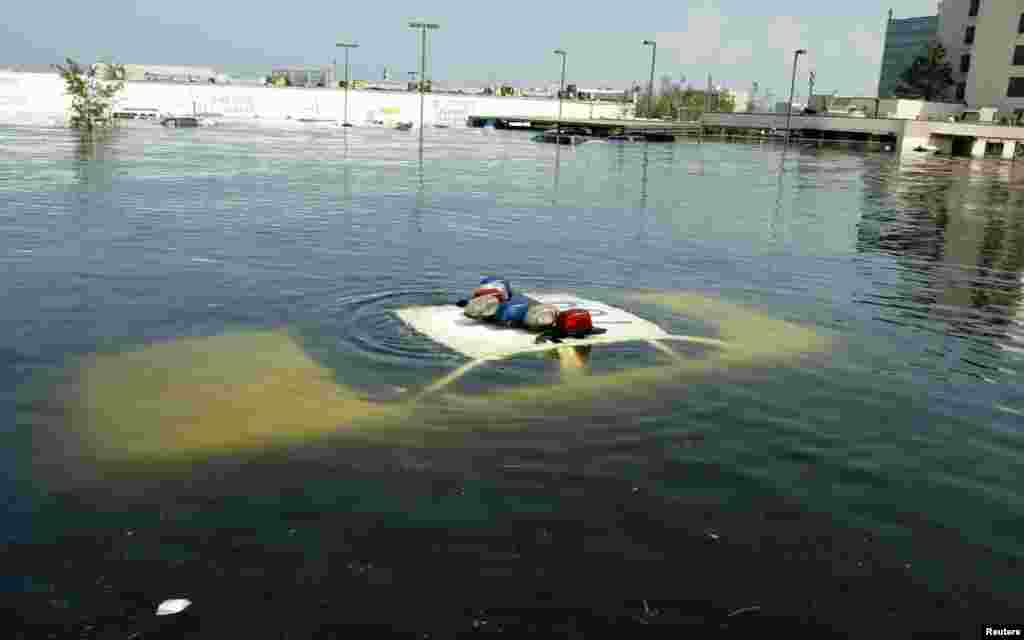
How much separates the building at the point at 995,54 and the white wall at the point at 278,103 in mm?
70382

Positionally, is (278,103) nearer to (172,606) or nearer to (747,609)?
(172,606)


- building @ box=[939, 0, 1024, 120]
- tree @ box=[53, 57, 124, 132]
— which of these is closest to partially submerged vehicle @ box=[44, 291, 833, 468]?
tree @ box=[53, 57, 124, 132]

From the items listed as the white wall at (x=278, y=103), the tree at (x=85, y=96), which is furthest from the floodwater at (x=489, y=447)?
the white wall at (x=278, y=103)

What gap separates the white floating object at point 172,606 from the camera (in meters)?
7.43

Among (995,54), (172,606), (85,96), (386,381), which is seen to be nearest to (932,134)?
(995,54)

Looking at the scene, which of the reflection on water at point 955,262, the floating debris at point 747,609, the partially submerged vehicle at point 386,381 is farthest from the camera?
the reflection on water at point 955,262

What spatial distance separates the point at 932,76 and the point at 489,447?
5628 inches

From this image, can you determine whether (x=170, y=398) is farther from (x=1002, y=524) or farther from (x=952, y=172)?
(x=952, y=172)

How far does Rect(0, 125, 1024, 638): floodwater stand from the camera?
7.91 m

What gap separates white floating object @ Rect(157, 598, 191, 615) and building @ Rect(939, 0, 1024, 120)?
124m

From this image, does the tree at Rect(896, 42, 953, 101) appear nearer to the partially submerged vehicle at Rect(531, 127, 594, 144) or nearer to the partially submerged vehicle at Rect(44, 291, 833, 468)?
the partially submerged vehicle at Rect(531, 127, 594, 144)

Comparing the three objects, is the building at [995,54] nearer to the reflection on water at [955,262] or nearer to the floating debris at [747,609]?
the reflection on water at [955,262]

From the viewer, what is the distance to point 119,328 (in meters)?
16.3

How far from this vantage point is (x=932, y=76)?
13138 centimetres
